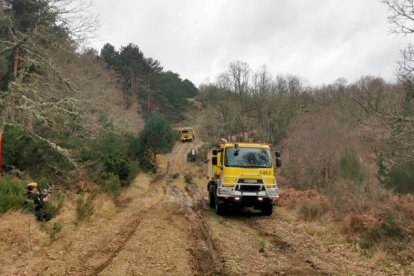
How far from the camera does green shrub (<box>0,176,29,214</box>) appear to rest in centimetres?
1091

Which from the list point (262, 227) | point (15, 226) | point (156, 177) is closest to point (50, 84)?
point (15, 226)

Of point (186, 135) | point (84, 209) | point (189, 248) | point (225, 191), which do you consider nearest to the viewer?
point (189, 248)

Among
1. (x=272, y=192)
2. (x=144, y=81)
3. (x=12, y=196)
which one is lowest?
(x=272, y=192)

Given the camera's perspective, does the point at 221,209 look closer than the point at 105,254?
No

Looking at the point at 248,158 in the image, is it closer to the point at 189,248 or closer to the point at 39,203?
the point at 189,248

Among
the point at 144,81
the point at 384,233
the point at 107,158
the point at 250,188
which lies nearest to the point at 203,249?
the point at 384,233

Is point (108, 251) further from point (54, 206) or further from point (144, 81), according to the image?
point (144, 81)

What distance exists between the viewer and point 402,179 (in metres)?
21.3

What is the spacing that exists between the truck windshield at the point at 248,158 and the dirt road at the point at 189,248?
78.0 inches

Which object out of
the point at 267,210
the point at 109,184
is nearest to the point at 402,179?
the point at 267,210

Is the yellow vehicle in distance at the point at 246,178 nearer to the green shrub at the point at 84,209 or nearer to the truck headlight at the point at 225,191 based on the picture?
the truck headlight at the point at 225,191

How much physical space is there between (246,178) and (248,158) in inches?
37.0

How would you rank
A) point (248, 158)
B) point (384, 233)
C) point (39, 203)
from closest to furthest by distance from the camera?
1. point (384, 233)
2. point (39, 203)
3. point (248, 158)

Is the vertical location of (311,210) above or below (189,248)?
above
